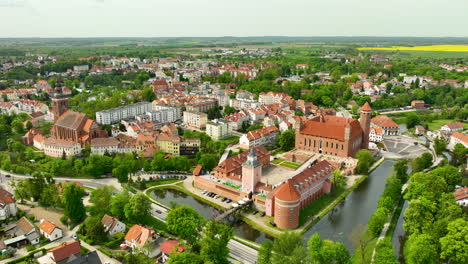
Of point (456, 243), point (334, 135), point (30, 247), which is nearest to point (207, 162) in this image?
point (334, 135)

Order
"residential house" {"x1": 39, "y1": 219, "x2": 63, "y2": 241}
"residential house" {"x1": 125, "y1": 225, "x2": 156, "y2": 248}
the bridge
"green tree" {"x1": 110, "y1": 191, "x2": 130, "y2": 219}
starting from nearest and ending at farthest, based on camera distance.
Result: 1. "residential house" {"x1": 125, "y1": 225, "x2": 156, "y2": 248}
2. "residential house" {"x1": 39, "y1": 219, "x2": 63, "y2": 241}
3. "green tree" {"x1": 110, "y1": 191, "x2": 130, "y2": 219}
4. the bridge

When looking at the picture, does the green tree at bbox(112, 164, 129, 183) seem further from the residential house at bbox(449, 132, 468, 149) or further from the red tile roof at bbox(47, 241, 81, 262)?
the residential house at bbox(449, 132, 468, 149)

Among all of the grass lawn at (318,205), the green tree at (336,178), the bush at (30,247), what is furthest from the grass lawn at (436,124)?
the bush at (30,247)

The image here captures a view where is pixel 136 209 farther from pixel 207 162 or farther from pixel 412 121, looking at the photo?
pixel 412 121

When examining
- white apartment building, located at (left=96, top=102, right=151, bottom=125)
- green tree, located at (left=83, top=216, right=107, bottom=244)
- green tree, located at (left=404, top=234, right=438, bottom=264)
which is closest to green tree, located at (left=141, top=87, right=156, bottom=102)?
white apartment building, located at (left=96, top=102, right=151, bottom=125)

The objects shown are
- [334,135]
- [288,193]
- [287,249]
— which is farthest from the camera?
[334,135]

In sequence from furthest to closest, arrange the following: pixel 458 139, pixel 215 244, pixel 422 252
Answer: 1. pixel 458 139
2. pixel 215 244
3. pixel 422 252
